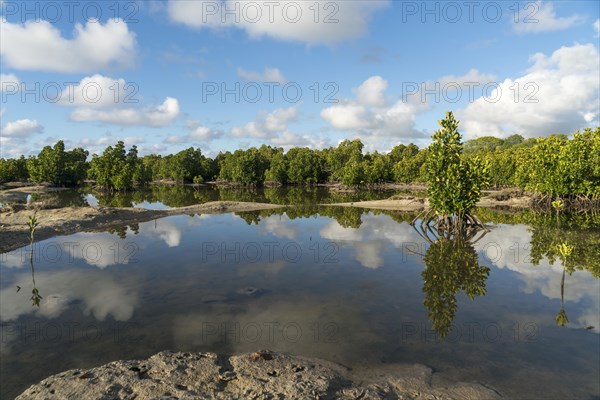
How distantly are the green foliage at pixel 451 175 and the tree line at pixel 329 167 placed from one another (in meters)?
0.68

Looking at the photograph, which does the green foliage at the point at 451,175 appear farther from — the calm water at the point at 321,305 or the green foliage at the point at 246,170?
the green foliage at the point at 246,170

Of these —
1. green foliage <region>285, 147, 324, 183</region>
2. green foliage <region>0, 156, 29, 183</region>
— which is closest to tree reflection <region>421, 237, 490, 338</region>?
green foliage <region>285, 147, 324, 183</region>

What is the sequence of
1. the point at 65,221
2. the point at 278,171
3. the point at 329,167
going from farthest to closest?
the point at 329,167
the point at 278,171
the point at 65,221

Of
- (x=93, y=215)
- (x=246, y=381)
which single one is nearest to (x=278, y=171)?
(x=93, y=215)

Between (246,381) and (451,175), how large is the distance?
1175 inches

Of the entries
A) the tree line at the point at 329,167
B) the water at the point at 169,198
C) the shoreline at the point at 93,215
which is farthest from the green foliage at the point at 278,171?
the shoreline at the point at 93,215

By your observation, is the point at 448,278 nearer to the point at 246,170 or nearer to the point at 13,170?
the point at 246,170

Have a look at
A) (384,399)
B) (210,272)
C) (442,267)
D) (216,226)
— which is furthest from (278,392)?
(216,226)

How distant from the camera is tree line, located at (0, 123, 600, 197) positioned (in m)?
49.7

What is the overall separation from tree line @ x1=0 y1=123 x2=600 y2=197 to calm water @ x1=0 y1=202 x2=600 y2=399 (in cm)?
1574

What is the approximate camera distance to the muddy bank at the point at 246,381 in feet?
30.4

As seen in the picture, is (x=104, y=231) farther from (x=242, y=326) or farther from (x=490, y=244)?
(x=490, y=244)

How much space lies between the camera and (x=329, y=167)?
142 metres

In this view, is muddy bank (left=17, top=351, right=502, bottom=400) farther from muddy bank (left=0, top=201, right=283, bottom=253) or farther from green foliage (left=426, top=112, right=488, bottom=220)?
green foliage (left=426, top=112, right=488, bottom=220)
